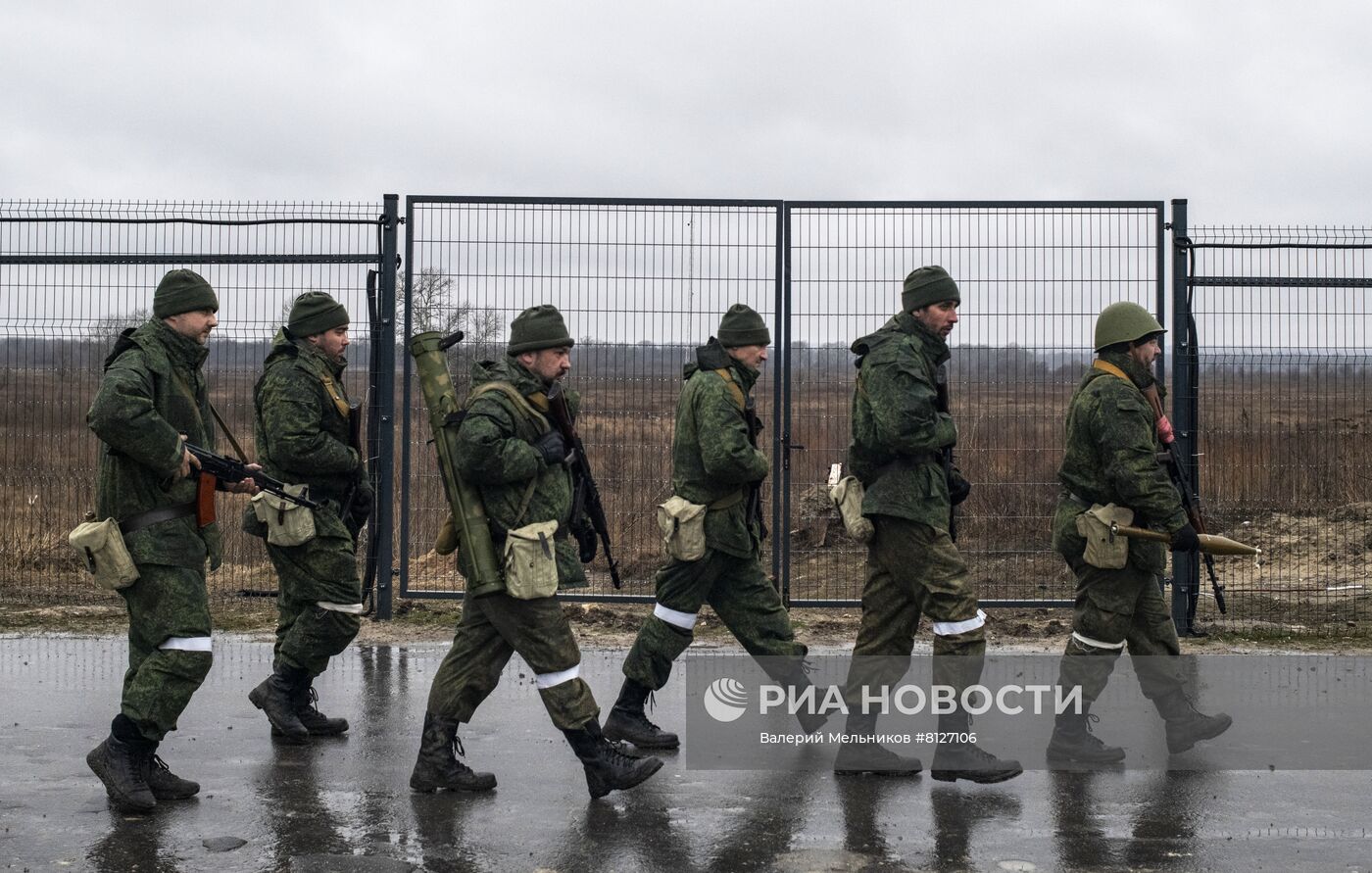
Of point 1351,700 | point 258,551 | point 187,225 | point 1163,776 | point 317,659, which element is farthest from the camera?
point 258,551

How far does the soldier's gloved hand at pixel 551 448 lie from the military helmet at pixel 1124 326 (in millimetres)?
2404

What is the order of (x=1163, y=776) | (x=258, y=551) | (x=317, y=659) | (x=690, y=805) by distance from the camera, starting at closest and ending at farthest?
(x=690, y=805) → (x=1163, y=776) → (x=317, y=659) → (x=258, y=551)

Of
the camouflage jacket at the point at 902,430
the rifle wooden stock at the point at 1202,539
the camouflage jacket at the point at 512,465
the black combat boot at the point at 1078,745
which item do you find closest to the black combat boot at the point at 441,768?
the camouflage jacket at the point at 512,465

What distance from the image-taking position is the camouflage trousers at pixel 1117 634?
6258mm

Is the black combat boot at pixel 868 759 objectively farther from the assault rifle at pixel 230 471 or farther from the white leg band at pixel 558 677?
the assault rifle at pixel 230 471

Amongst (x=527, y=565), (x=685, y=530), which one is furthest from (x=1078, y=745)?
(x=527, y=565)

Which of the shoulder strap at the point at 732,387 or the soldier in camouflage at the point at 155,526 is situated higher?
the shoulder strap at the point at 732,387

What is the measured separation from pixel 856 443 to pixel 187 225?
5.68 metres

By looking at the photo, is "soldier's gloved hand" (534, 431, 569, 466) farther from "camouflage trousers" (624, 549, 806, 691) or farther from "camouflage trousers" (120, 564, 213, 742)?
"camouflage trousers" (120, 564, 213, 742)

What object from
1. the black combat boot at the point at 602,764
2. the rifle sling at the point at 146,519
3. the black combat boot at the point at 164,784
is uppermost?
the rifle sling at the point at 146,519

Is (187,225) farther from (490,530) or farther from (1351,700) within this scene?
(1351,700)

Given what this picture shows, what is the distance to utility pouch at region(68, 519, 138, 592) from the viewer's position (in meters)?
5.49

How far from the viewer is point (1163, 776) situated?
5.96m

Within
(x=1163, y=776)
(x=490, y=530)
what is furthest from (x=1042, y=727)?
(x=490, y=530)
